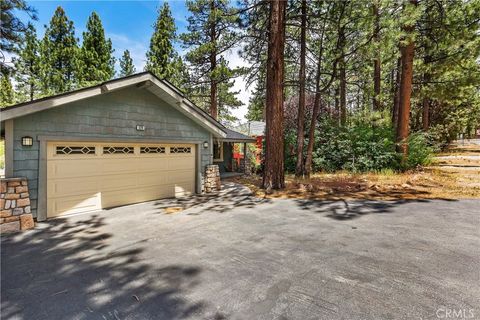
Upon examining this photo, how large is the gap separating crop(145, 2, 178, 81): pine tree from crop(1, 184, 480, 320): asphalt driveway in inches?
511

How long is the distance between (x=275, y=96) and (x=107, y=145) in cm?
584

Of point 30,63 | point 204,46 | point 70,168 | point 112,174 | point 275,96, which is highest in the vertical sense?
point 30,63

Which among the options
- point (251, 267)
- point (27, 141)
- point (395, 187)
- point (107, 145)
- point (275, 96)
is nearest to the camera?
point (251, 267)

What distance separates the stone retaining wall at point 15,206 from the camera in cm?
516

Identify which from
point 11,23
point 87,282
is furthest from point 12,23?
point 87,282

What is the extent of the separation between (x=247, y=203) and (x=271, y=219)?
1.84 m

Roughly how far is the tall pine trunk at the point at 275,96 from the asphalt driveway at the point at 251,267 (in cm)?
331

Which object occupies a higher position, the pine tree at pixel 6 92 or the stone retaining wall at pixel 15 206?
the pine tree at pixel 6 92

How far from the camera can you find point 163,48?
16891 mm

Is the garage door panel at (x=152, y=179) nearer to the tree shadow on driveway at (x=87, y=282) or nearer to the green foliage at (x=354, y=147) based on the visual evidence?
the tree shadow on driveway at (x=87, y=282)

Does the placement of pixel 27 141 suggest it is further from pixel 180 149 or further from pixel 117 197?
pixel 180 149

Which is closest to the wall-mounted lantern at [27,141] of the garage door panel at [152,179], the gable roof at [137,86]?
the gable roof at [137,86]

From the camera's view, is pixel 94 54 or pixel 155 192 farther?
pixel 94 54

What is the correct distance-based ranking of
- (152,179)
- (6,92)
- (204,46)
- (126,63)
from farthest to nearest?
(6,92) → (126,63) → (204,46) → (152,179)
